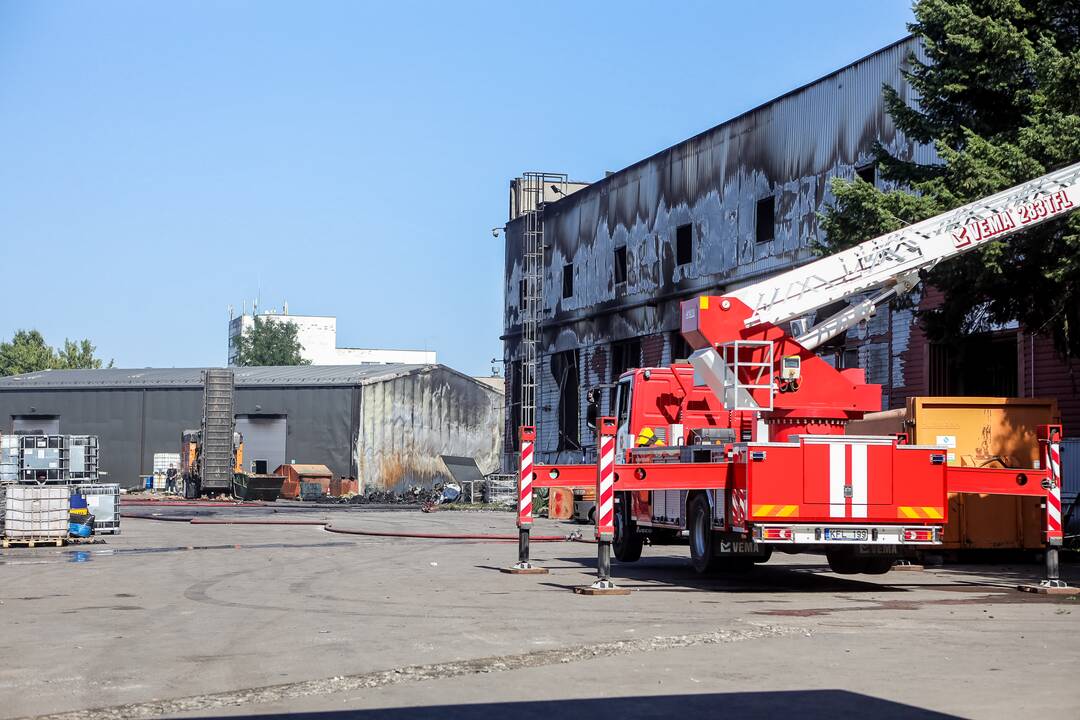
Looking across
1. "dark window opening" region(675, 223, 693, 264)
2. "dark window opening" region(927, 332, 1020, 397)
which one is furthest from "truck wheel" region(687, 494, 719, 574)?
"dark window opening" region(675, 223, 693, 264)

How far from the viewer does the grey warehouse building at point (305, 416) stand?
69.9 meters

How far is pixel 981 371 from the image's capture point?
30.3 meters

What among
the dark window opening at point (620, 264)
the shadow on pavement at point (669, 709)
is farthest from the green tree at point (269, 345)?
the shadow on pavement at point (669, 709)

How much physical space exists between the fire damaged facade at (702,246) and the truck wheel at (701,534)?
203 inches

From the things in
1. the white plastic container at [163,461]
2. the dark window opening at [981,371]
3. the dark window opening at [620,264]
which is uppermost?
the dark window opening at [620,264]

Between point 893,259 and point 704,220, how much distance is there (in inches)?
1008

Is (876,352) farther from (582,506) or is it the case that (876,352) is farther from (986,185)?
(986,185)

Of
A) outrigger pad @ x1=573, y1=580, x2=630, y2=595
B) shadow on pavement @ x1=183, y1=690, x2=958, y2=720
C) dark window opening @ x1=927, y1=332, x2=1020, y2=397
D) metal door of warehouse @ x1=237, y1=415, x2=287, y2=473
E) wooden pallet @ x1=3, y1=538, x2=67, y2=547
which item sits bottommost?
wooden pallet @ x1=3, y1=538, x2=67, y2=547

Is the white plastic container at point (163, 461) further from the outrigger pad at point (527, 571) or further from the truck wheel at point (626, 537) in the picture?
the outrigger pad at point (527, 571)

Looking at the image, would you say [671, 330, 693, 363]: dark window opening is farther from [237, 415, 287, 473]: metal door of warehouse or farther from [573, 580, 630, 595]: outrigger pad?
[237, 415, 287, 473]: metal door of warehouse

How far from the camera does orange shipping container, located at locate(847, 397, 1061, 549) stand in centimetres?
2059

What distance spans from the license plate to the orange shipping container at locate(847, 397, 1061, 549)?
532 centimetres

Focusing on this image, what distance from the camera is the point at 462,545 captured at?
84.6 ft

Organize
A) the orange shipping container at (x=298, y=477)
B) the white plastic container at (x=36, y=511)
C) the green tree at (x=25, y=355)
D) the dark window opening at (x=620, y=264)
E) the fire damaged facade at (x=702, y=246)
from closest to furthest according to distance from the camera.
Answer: the white plastic container at (x=36, y=511) → the fire damaged facade at (x=702, y=246) → the dark window opening at (x=620, y=264) → the orange shipping container at (x=298, y=477) → the green tree at (x=25, y=355)
